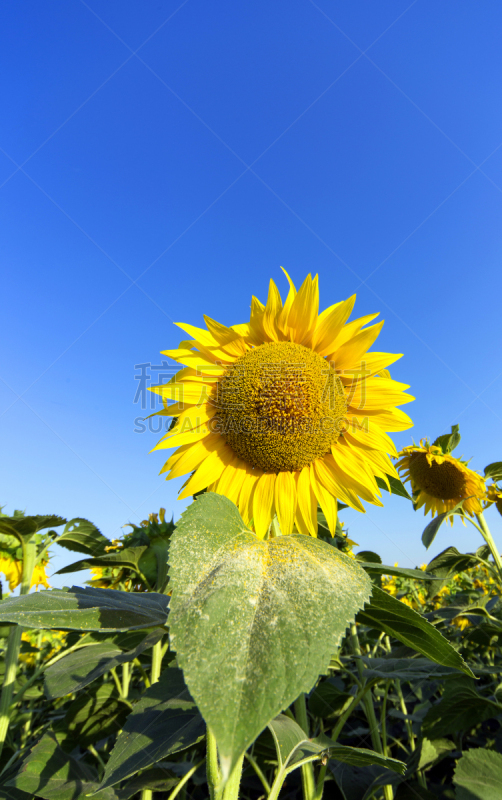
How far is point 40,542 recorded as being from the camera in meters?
3.61

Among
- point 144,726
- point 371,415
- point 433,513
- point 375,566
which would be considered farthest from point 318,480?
point 433,513

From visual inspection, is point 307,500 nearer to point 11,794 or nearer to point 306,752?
point 306,752

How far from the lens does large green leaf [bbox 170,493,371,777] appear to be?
73 cm

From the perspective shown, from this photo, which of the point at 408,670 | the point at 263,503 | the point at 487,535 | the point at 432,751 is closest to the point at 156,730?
the point at 263,503

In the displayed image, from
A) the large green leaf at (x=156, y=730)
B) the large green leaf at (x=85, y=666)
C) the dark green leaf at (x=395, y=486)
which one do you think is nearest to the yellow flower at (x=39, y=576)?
the large green leaf at (x=85, y=666)

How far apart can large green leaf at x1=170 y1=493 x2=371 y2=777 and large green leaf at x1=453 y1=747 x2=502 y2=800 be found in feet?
5.64

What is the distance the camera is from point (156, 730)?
1495 millimetres

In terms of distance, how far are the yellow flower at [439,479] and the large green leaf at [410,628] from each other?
11.4ft

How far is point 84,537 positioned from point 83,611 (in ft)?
7.77

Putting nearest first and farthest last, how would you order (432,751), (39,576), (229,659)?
(229,659)
(432,751)
(39,576)

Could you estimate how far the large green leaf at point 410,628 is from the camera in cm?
126

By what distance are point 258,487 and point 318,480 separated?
0.27 meters

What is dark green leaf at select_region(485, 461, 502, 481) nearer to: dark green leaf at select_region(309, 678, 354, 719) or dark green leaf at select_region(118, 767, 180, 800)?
dark green leaf at select_region(309, 678, 354, 719)

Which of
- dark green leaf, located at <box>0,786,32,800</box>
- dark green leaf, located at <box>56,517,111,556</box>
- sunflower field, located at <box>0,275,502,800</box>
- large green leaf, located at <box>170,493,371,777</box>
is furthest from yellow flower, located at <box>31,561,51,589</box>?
large green leaf, located at <box>170,493,371,777</box>
